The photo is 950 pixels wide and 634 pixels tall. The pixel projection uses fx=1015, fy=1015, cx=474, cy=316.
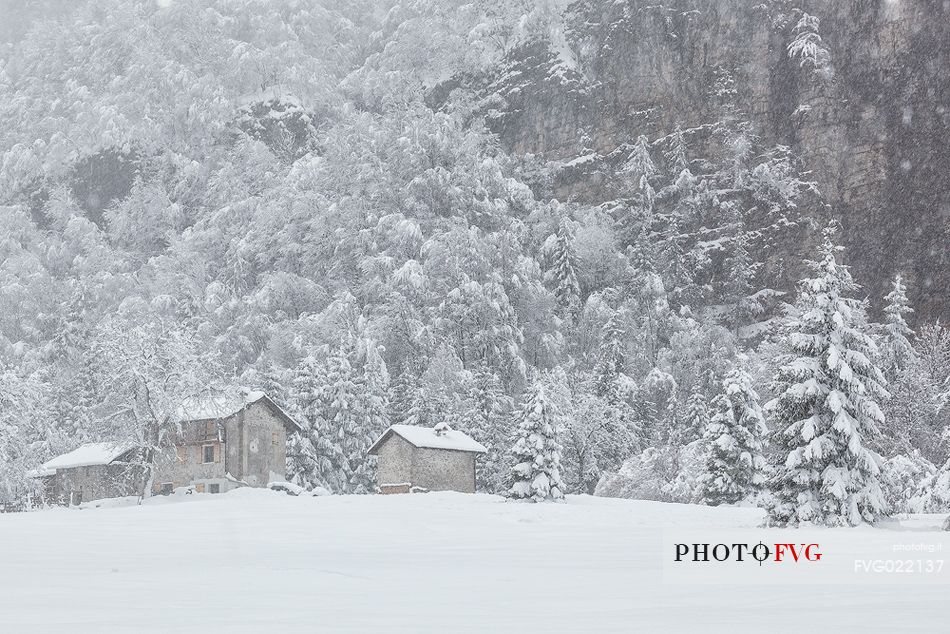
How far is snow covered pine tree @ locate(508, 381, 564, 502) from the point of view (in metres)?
39.1

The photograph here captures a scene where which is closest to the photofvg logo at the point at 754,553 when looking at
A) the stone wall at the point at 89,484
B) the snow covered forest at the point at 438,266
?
the snow covered forest at the point at 438,266

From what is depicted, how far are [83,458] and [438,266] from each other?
1063 inches

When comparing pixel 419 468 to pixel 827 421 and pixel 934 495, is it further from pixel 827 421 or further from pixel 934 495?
pixel 934 495

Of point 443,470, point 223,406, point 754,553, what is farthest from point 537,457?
point 754,553

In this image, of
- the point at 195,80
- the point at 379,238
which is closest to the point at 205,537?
the point at 379,238

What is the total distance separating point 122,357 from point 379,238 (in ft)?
107

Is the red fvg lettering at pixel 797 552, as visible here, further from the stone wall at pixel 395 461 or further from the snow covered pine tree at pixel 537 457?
the stone wall at pixel 395 461

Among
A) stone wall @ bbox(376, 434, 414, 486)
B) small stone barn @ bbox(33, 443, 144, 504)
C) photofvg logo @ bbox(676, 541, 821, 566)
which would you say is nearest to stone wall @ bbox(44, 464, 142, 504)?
small stone barn @ bbox(33, 443, 144, 504)

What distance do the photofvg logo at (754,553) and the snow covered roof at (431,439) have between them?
3244 cm

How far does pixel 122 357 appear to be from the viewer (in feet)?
154

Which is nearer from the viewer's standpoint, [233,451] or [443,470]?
[443,470]

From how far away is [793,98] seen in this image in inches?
3022

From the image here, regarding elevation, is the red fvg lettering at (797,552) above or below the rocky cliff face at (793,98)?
below

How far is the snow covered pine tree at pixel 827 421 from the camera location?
79.5ft
